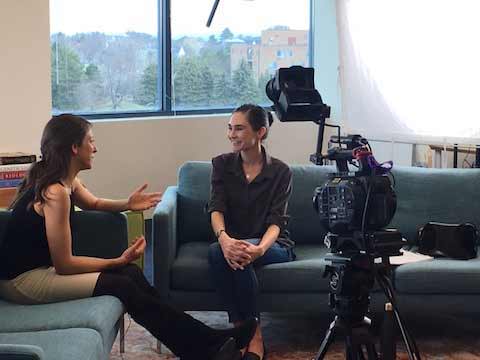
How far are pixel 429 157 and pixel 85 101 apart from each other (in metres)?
2.48

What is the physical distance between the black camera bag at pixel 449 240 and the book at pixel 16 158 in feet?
6.63

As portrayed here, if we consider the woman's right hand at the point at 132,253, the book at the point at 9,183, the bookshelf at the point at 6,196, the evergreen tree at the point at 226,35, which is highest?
the evergreen tree at the point at 226,35

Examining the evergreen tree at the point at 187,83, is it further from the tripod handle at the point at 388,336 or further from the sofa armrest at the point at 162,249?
the tripod handle at the point at 388,336

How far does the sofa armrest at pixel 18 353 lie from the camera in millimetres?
1936

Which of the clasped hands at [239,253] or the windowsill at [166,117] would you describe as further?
the windowsill at [166,117]

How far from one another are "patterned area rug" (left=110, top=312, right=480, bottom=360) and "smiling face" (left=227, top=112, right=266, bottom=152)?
0.90m

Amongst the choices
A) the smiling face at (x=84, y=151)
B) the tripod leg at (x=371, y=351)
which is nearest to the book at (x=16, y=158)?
the smiling face at (x=84, y=151)

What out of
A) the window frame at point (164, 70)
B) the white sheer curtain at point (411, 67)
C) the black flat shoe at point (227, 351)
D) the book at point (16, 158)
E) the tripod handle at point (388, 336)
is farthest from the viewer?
the window frame at point (164, 70)

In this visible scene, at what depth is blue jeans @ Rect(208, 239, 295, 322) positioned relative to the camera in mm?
3322

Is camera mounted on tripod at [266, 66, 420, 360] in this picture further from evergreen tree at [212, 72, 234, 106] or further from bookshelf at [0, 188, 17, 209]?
evergreen tree at [212, 72, 234, 106]

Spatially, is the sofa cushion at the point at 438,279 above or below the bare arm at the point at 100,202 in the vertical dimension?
below

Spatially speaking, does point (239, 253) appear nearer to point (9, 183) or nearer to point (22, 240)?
point (22, 240)

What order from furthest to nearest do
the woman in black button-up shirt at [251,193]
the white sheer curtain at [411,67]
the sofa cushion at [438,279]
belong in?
1. the white sheer curtain at [411,67]
2. the woman in black button-up shirt at [251,193]
3. the sofa cushion at [438,279]

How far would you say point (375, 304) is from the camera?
11.5 ft
